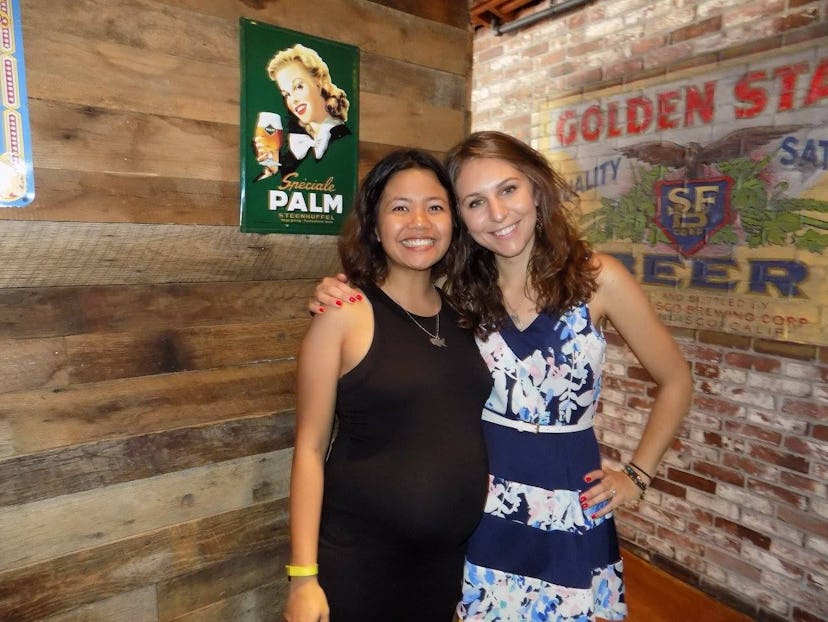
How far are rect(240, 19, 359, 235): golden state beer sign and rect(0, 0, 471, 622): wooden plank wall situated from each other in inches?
1.6

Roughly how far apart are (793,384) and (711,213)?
856 mm

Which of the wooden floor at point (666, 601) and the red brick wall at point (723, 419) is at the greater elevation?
the red brick wall at point (723, 419)

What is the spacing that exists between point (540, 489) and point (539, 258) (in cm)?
63

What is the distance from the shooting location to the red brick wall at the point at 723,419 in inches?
93.7

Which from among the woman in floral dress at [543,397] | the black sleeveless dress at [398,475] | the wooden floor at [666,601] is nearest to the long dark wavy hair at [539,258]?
the woman in floral dress at [543,397]

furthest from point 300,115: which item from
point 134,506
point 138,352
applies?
point 134,506

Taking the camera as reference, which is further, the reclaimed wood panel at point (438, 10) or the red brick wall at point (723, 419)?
the red brick wall at point (723, 419)

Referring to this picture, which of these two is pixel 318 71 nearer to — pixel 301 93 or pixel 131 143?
pixel 301 93

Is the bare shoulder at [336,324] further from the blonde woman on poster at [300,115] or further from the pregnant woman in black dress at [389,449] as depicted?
the blonde woman on poster at [300,115]

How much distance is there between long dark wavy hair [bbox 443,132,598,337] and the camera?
4.86ft

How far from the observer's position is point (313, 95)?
1.66 metres

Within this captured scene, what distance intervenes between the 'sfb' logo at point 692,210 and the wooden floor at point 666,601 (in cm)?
172

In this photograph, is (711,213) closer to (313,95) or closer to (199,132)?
(313,95)

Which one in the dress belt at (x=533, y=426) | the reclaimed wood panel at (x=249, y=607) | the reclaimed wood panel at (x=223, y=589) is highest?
the dress belt at (x=533, y=426)
